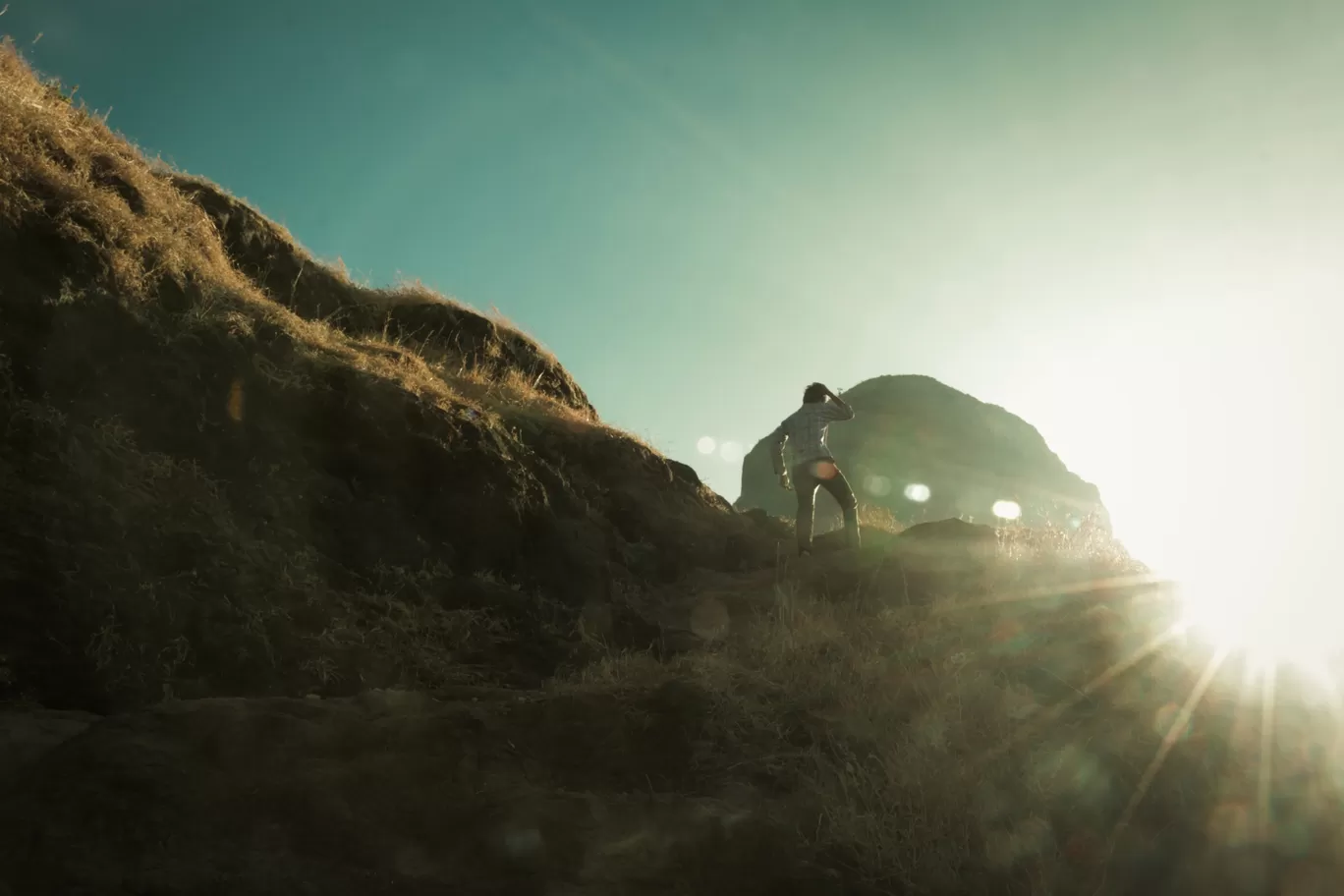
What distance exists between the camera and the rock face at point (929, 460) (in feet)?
131

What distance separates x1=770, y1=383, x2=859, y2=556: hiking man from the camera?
10.4 m

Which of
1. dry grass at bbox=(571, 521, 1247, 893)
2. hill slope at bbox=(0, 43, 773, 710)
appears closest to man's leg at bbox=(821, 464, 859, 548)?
hill slope at bbox=(0, 43, 773, 710)

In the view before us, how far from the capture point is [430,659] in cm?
639

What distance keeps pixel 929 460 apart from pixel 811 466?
32.4 meters

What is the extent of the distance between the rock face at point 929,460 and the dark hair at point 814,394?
88.3 feet

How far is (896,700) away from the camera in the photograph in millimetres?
4559

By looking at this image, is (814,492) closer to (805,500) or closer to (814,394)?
(805,500)

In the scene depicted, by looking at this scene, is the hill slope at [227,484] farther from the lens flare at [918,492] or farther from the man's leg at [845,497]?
the lens flare at [918,492]

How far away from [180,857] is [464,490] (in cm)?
528

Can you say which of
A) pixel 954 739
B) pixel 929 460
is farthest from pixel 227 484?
pixel 929 460

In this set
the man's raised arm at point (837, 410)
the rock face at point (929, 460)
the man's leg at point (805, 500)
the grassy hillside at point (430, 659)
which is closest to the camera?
the grassy hillside at point (430, 659)

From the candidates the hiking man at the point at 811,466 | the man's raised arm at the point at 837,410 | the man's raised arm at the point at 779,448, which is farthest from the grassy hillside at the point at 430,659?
the man's raised arm at the point at 837,410

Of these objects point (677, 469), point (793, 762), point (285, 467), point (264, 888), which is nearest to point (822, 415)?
point (677, 469)

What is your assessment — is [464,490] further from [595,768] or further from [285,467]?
[595,768]
